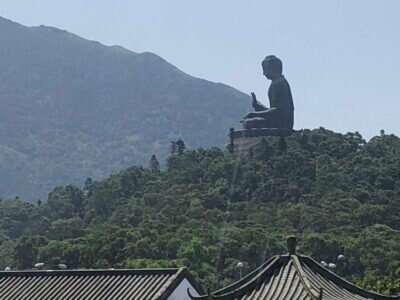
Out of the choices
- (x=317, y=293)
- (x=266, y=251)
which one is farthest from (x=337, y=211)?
(x=317, y=293)

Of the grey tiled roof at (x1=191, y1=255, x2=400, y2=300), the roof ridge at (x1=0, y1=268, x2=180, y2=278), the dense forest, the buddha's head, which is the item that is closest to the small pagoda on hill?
the grey tiled roof at (x1=191, y1=255, x2=400, y2=300)

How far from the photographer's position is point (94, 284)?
3344 centimetres

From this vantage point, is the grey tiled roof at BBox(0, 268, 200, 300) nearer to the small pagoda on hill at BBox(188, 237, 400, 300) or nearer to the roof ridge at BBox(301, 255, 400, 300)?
the small pagoda on hill at BBox(188, 237, 400, 300)

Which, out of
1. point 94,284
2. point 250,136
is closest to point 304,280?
point 94,284

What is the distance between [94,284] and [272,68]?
8828 centimetres

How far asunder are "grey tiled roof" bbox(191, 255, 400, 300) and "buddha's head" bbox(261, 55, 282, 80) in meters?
93.1

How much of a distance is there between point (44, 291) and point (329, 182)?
224ft

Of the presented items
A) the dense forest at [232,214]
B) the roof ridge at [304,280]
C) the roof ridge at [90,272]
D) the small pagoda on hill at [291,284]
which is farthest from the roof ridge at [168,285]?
the dense forest at [232,214]

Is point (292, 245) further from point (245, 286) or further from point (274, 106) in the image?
point (274, 106)

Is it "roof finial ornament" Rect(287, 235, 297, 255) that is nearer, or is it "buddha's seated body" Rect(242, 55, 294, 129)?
"roof finial ornament" Rect(287, 235, 297, 255)

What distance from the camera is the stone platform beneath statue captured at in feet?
362

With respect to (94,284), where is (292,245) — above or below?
above

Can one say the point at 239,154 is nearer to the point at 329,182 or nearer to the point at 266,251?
the point at 329,182

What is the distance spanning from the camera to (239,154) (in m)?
112
